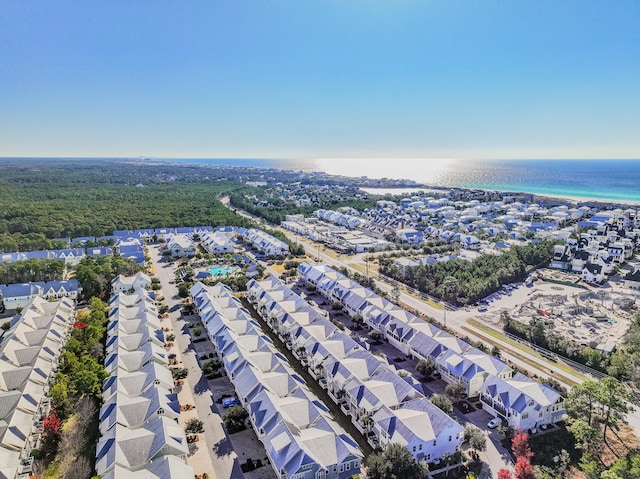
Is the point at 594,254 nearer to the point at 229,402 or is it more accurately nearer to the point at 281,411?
the point at 281,411

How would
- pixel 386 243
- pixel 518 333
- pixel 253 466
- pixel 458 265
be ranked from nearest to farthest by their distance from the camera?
pixel 253 466, pixel 518 333, pixel 458 265, pixel 386 243

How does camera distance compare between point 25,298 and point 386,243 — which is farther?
point 386,243

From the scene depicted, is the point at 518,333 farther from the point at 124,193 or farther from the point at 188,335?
the point at 124,193

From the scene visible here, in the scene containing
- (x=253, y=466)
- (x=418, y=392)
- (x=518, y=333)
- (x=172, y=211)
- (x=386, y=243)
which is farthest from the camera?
(x=172, y=211)

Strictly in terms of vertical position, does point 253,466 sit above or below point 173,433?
below

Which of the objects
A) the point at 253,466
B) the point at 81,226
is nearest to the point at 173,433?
the point at 253,466

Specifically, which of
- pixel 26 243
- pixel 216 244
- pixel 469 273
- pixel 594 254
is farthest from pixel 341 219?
pixel 26 243

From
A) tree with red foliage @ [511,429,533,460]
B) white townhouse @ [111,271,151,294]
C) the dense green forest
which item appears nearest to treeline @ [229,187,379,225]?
the dense green forest
